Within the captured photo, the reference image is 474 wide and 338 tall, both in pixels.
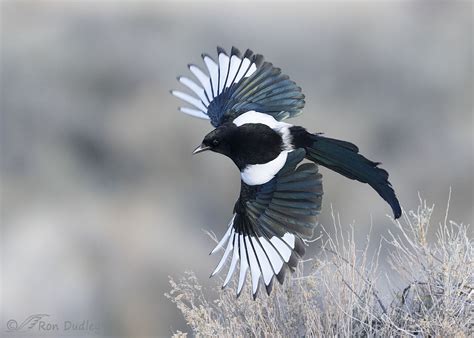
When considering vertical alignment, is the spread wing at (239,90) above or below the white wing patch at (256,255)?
above

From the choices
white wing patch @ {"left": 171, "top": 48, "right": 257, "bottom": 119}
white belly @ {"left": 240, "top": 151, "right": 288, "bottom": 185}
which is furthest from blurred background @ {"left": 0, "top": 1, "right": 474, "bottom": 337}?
white belly @ {"left": 240, "top": 151, "right": 288, "bottom": 185}

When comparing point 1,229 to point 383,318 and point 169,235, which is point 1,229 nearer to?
point 169,235

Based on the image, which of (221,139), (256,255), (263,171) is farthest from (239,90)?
(256,255)

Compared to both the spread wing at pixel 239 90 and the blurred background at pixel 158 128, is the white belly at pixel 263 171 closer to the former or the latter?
the spread wing at pixel 239 90

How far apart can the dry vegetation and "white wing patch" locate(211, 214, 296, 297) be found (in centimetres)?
9

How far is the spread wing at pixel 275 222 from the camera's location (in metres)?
3.38

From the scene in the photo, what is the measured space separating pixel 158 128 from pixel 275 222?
23.4 ft

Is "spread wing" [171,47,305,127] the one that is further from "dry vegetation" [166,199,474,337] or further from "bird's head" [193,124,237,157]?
"dry vegetation" [166,199,474,337]

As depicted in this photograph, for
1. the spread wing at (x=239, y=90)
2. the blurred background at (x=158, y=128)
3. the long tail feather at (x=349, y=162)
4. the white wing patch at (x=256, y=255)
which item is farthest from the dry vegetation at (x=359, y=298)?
the blurred background at (x=158, y=128)

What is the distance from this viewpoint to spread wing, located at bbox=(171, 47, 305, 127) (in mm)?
4137

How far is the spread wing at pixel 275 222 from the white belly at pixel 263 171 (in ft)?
0.07

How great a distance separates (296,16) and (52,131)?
13.6 ft

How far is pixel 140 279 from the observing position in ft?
30.1

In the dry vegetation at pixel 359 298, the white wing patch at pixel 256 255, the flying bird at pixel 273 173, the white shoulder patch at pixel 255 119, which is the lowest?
the dry vegetation at pixel 359 298
